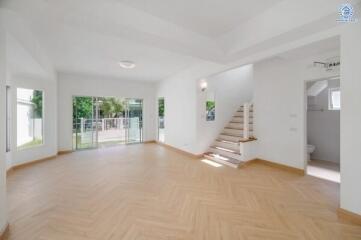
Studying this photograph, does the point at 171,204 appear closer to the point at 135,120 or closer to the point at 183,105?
the point at 183,105

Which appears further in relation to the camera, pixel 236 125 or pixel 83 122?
pixel 83 122

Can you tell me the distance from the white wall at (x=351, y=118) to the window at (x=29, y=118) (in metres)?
7.07

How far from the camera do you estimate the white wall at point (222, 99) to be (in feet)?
18.3

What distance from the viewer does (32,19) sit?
2.63m

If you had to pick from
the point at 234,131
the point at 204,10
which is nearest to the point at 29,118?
the point at 204,10

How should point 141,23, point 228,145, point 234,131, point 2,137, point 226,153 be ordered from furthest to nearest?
point 234,131 → point 228,145 → point 226,153 → point 141,23 → point 2,137

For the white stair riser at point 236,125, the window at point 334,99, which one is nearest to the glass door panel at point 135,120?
the white stair riser at point 236,125

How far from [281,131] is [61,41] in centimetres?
545

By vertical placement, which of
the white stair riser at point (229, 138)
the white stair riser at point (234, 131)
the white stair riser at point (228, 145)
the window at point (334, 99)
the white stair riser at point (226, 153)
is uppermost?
the window at point (334, 99)

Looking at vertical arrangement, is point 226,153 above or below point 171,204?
above

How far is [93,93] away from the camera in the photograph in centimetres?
675

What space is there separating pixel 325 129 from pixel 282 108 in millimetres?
2088

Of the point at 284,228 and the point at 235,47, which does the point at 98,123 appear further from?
the point at 284,228

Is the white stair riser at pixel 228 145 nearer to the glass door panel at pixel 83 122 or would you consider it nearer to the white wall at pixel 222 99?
the white wall at pixel 222 99
